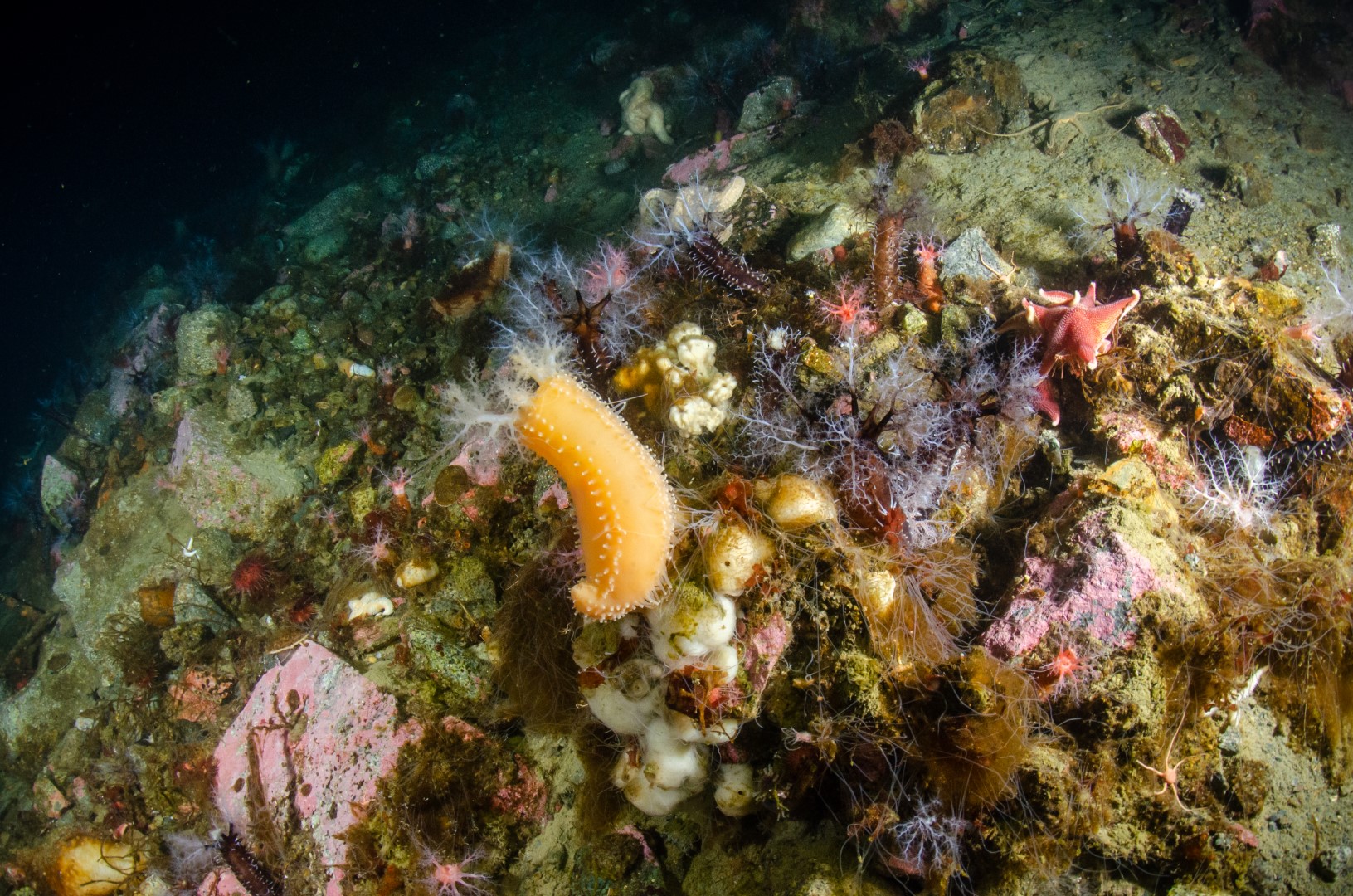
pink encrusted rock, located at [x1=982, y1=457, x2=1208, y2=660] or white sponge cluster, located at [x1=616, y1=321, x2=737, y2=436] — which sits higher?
white sponge cluster, located at [x1=616, y1=321, x2=737, y2=436]

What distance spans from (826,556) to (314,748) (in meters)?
3.93

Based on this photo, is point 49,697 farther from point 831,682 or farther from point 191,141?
point 191,141

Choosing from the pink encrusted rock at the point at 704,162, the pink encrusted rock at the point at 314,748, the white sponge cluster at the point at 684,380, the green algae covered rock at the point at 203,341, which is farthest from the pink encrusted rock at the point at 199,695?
the pink encrusted rock at the point at 704,162

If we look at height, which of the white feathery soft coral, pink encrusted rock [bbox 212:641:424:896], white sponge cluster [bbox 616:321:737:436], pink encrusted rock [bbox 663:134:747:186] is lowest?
pink encrusted rock [bbox 212:641:424:896]

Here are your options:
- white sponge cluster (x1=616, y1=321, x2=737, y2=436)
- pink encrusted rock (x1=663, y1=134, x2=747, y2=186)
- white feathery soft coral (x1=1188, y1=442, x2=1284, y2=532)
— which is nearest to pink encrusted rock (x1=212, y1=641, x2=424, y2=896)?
white sponge cluster (x1=616, y1=321, x2=737, y2=436)

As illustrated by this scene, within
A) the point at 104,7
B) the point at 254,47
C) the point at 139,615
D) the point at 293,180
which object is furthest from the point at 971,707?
the point at 104,7

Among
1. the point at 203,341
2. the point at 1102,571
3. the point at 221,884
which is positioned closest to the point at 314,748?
the point at 221,884

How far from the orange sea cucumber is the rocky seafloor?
2cm

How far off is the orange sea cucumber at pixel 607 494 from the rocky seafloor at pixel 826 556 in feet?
0.06

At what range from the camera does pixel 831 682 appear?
2.62m

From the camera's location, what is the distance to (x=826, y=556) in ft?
8.91

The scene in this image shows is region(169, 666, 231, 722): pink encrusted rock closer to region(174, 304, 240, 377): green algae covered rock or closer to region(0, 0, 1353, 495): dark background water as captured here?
region(174, 304, 240, 377): green algae covered rock

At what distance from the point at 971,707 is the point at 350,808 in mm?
3838

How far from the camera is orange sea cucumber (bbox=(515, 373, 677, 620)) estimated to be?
8.74 ft
